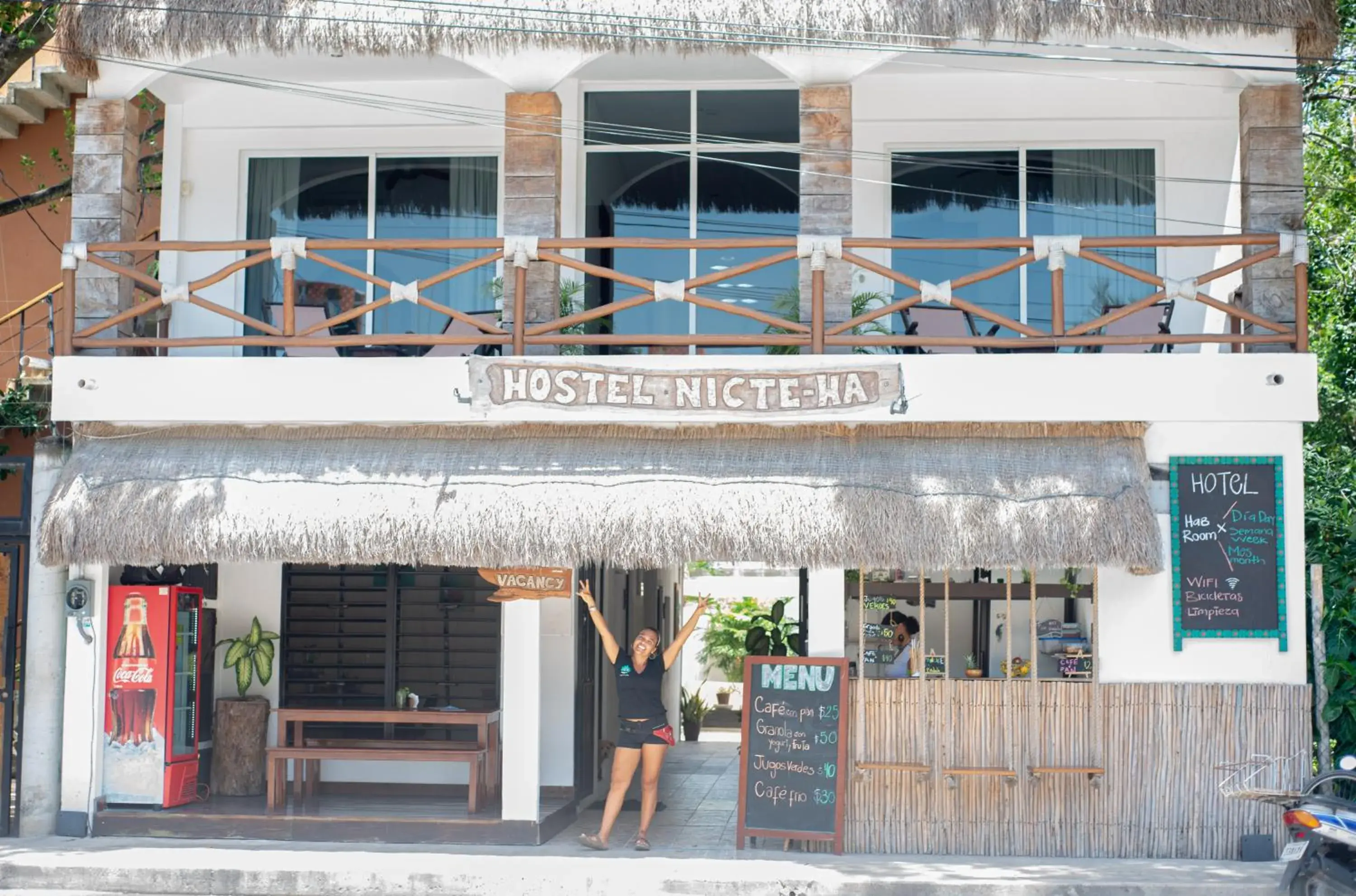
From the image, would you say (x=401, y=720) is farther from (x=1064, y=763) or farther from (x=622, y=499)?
(x=1064, y=763)

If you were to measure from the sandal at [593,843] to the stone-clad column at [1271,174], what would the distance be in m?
6.10

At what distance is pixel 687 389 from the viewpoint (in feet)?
37.3

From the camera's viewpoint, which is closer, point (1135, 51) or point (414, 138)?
point (1135, 51)

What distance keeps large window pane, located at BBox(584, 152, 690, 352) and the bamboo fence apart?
4.40m

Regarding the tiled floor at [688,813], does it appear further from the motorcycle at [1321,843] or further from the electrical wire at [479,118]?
the electrical wire at [479,118]

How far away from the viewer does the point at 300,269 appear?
14.0 m

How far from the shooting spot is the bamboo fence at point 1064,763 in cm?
1103

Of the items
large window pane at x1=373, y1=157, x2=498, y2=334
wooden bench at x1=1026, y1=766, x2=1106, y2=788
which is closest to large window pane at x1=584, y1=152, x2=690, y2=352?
large window pane at x1=373, y1=157, x2=498, y2=334

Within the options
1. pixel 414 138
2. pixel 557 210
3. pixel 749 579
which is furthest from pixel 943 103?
pixel 749 579

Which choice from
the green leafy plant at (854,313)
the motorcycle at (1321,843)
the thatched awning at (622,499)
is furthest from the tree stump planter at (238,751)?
the motorcycle at (1321,843)

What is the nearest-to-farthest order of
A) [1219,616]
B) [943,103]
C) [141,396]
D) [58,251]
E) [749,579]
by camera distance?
[1219,616] < [141,396] < [943,103] < [58,251] < [749,579]

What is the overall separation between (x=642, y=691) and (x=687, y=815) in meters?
2.10

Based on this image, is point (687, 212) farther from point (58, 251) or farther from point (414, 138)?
point (58, 251)

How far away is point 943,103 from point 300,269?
19.0 ft
